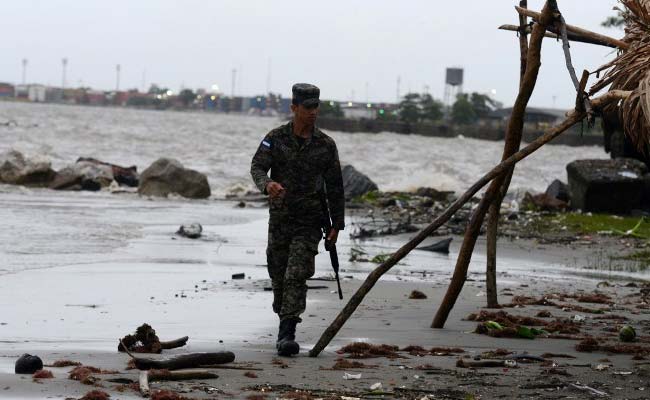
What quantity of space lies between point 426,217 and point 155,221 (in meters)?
5.00

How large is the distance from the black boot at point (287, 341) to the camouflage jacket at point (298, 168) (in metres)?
0.69

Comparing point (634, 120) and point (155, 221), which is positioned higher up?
point (634, 120)

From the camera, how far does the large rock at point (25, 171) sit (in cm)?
3180

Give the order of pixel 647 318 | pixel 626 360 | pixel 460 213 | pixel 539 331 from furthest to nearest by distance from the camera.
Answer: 1. pixel 460 213
2. pixel 647 318
3. pixel 539 331
4. pixel 626 360

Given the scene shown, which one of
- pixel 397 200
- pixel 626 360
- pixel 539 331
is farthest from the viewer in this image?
pixel 397 200

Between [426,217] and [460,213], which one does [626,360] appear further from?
[426,217]

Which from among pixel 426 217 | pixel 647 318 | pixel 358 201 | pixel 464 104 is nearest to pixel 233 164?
pixel 358 201

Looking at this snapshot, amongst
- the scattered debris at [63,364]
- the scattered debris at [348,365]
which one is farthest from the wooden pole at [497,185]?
the scattered debris at [63,364]

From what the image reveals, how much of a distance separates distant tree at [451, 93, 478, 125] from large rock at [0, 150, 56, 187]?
4983 inches

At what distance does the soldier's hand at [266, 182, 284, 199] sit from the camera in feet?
27.1

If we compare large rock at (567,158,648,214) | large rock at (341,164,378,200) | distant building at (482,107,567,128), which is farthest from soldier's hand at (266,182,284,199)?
distant building at (482,107,567,128)

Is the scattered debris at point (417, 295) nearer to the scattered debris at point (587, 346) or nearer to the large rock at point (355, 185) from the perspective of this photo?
the scattered debris at point (587, 346)

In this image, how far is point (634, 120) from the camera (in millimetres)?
8742

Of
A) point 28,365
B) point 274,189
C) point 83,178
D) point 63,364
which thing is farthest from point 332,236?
point 83,178
